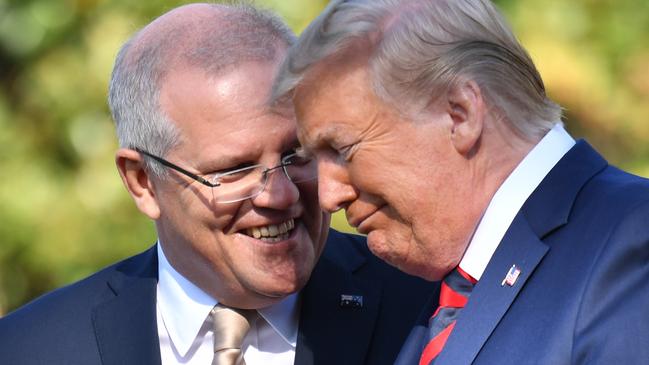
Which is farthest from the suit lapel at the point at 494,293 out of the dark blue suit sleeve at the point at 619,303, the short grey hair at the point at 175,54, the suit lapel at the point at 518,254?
the short grey hair at the point at 175,54

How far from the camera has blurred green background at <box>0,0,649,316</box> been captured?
5.84 m

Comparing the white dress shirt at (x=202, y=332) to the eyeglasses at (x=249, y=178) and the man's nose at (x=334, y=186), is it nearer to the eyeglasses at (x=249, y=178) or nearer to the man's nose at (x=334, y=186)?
the eyeglasses at (x=249, y=178)

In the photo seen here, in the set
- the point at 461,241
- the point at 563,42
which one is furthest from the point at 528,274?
the point at 563,42

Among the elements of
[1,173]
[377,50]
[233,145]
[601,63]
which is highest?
[377,50]

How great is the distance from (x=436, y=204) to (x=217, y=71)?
3.71ft

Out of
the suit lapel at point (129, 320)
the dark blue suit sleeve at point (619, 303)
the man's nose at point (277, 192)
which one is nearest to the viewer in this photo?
the dark blue suit sleeve at point (619, 303)

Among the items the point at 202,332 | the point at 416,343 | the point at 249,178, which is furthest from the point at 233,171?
the point at 416,343

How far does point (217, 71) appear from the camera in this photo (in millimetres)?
3732

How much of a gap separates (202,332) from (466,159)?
54.9 inches

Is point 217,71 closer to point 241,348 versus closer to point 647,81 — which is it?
point 241,348

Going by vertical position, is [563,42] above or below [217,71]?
below

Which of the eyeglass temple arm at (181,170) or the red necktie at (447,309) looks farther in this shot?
the eyeglass temple arm at (181,170)

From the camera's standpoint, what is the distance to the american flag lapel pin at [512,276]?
2.80 meters

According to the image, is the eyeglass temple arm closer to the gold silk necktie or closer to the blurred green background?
the gold silk necktie
